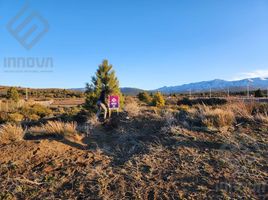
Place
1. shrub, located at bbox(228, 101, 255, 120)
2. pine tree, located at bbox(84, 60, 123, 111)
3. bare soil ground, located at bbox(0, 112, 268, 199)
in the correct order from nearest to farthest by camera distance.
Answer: bare soil ground, located at bbox(0, 112, 268, 199) → shrub, located at bbox(228, 101, 255, 120) → pine tree, located at bbox(84, 60, 123, 111)

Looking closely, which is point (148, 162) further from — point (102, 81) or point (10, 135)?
point (102, 81)

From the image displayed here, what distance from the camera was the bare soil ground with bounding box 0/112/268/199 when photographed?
5.04 metres

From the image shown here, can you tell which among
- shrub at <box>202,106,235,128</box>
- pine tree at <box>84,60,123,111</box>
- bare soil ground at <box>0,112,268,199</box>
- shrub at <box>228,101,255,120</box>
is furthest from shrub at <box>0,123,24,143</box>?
pine tree at <box>84,60,123,111</box>

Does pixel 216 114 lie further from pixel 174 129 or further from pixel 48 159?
pixel 48 159

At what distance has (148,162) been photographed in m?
6.15

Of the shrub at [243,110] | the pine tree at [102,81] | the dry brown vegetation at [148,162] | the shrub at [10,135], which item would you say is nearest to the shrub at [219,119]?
the dry brown vegetation at [148,162]

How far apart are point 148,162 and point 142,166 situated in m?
0.19

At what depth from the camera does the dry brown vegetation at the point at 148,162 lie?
16.6 ft

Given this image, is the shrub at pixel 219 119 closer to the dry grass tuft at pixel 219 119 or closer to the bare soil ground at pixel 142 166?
the dry grass tuft at pixel 219 119

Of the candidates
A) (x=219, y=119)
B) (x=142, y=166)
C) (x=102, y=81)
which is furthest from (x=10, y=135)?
(x=102, y=81)

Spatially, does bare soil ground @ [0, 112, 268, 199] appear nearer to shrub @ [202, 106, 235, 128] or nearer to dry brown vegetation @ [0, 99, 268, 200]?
dry brown vegetation @ [0, 99, 268, 200]

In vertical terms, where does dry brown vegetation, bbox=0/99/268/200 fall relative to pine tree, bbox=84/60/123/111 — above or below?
below

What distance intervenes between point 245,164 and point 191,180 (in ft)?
4.51

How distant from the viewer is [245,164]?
5.79 metres
